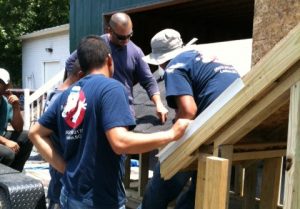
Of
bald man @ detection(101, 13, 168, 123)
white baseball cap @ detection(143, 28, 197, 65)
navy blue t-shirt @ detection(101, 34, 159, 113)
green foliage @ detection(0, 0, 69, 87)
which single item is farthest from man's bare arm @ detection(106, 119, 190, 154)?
green foliage @ detection(0, 0, 69, 87)

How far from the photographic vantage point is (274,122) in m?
2.21

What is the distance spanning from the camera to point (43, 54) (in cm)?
2042

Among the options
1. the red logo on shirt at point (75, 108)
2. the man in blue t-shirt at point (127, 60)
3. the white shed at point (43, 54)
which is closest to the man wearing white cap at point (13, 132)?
the man in blue t-shirt at point (127, 60)

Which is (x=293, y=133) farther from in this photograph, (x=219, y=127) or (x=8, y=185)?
(x=8, y=185)

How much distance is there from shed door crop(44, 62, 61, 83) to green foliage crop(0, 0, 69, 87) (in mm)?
5009

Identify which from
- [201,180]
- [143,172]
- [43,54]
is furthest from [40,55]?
[201,180]

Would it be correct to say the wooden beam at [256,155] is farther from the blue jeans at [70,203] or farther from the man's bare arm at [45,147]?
the man's bare arm at [45,147]

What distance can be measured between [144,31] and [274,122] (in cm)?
693

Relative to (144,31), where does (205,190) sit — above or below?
below

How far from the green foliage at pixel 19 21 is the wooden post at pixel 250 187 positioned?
892 inches

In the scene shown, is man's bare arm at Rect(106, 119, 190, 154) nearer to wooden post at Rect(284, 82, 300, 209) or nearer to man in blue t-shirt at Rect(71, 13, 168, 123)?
wooden post at Rect(284, 82, 300, 209)

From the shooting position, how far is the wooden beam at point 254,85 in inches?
59.3

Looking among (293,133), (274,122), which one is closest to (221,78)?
(274,122)

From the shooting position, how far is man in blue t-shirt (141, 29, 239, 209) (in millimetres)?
2455
